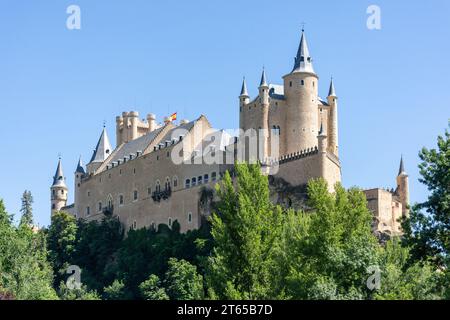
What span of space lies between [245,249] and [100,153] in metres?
73.5

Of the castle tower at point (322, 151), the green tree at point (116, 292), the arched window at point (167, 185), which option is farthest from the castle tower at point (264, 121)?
the green tree at point (116, 292)

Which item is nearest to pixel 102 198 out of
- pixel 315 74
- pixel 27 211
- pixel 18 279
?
pixel 27 211

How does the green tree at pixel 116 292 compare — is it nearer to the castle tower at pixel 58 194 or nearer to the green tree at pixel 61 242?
the green tree at pixel 61 242

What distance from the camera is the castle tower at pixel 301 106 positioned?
9300 centimetres

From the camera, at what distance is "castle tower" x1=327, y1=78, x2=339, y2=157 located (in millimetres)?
94125

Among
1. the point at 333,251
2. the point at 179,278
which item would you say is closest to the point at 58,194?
the point at 179,278

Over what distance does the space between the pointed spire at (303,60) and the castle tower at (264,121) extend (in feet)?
10.5

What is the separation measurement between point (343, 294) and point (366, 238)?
181 inches

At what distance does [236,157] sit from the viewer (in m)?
93.8

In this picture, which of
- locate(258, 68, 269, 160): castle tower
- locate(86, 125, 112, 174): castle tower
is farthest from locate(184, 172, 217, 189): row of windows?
locate(86, 125, 112, 174): castle tower

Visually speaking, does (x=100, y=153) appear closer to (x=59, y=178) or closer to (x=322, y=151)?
(x=59, y=178)

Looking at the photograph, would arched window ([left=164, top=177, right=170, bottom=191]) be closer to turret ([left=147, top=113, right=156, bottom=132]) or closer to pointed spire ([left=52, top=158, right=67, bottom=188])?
turret ([left=147, top=113, right=156, bottom=132])

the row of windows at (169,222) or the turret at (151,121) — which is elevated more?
the turret at (151,121)

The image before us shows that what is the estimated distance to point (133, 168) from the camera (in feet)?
357
